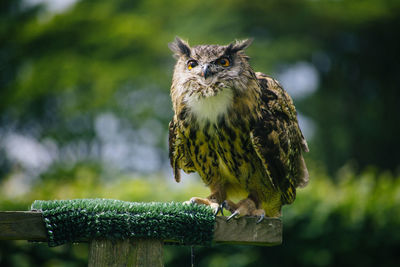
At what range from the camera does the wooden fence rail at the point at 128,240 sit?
6.36 ft

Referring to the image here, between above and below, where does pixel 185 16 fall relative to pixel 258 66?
above

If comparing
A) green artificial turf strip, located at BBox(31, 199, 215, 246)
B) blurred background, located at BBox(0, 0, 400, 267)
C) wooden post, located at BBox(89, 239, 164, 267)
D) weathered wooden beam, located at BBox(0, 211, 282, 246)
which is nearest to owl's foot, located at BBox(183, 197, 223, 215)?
weathered wooden beam, located at BBox(0, 211, 282, 246)

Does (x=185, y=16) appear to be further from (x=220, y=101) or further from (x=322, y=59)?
(x=220, y=101)

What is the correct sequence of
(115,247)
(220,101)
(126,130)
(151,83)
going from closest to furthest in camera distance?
(115,247), (220,101), (151,83), (126,130)

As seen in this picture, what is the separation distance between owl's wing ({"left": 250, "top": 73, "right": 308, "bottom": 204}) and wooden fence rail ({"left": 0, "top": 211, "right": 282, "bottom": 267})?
421 millimetres

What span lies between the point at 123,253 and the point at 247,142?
976mm

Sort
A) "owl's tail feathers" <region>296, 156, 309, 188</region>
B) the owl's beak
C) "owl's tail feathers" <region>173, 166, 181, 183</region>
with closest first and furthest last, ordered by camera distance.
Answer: the owl's beak → "owl's tail feathers" <region>173, 166, 181, 183</region> → "owl's tail feathers" <region>296, 156, 309, 188</region>

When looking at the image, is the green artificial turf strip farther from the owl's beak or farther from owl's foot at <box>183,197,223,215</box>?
the owl's beak

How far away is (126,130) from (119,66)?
5120 millimetres

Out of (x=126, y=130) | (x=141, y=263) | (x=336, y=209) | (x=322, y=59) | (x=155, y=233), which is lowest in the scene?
(x=141, y=263)

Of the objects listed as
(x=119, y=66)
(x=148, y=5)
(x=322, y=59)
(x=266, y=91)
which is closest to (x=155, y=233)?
(x=266, y=91)

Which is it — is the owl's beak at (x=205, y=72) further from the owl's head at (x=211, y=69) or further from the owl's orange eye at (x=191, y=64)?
the owl's orange eye at (x=191, y=64)

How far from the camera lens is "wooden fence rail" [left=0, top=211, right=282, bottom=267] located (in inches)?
76.4

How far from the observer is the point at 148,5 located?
14.2 m
